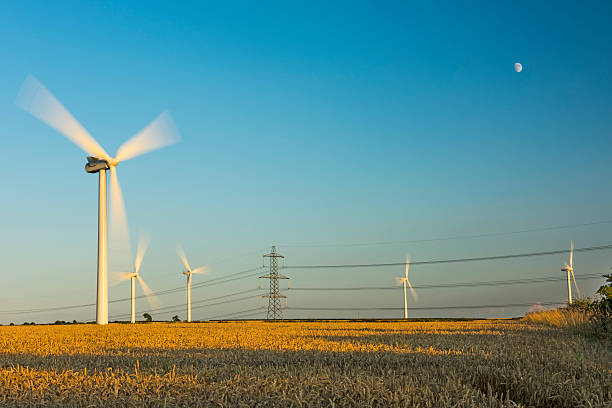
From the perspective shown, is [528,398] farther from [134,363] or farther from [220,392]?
[134,363]

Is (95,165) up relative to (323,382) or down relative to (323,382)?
up

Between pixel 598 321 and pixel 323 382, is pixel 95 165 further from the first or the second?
pixel 323 382

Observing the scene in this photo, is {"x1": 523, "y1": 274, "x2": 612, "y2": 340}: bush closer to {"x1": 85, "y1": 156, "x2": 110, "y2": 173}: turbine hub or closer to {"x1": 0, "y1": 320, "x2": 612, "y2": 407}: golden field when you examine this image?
{"x1": 0, "y1": 320, "x2": 612, "y2": 407}: golden field

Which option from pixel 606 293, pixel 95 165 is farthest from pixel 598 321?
pixel 95 165

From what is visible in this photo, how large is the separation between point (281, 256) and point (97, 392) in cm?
10627

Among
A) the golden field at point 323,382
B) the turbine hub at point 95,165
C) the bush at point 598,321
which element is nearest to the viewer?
the golden field at point 323,382

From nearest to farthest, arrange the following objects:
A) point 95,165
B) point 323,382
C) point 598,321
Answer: point 323,382 < point 598,321 < point 95,165

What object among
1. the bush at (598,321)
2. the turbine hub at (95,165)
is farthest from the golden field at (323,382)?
the turbine hub at (95,165)

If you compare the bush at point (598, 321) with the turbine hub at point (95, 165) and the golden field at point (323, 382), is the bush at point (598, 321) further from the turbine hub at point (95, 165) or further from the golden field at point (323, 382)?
the turbine hub at point (95, 165)

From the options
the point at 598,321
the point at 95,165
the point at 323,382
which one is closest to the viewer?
the point at 323,382

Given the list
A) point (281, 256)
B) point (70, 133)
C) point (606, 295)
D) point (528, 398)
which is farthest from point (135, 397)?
point (281, 256)

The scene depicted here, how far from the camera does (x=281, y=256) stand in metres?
113

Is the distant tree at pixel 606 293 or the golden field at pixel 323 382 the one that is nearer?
the golden field at pixel 323 382

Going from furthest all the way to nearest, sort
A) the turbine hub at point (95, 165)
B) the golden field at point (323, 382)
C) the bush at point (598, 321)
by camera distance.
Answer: the turbine hub at point (95, 165) → the bush at point (598, 321) → the golden field at point (323, 382)
